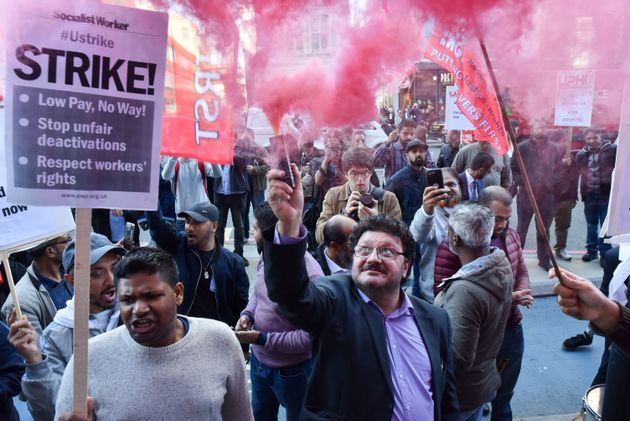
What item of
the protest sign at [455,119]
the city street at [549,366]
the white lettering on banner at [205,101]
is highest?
the protest sign at [455,119]

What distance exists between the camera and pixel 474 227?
3191 mm

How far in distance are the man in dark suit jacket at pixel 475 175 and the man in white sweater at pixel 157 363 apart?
11.6 ft

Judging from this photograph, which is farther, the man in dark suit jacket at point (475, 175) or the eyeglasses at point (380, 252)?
the man in dark suit jacket at point (475, 175)

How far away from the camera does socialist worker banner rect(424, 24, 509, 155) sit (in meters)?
2.32

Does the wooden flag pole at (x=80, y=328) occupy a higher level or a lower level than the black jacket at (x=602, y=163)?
lower

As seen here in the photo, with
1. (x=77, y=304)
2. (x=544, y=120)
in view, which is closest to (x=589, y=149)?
(x=544, y=120)

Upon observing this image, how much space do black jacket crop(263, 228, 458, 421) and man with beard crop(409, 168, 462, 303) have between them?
2053 millimetres

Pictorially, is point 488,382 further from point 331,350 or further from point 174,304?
point 174,304

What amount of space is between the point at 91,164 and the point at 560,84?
209cm

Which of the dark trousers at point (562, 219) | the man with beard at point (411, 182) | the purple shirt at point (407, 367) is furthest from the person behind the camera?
the dark trousers at point (562, 219)

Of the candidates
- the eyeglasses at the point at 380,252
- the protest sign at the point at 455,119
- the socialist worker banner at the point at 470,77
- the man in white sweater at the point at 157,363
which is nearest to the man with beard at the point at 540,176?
the protest sign at the point at 455,119

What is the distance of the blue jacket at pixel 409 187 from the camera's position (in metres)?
6.09

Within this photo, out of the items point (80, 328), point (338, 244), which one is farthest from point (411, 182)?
point (80, 328)

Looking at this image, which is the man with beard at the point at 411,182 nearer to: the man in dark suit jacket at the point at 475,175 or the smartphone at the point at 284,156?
the man in dark suit jacket at the point at 475,175
